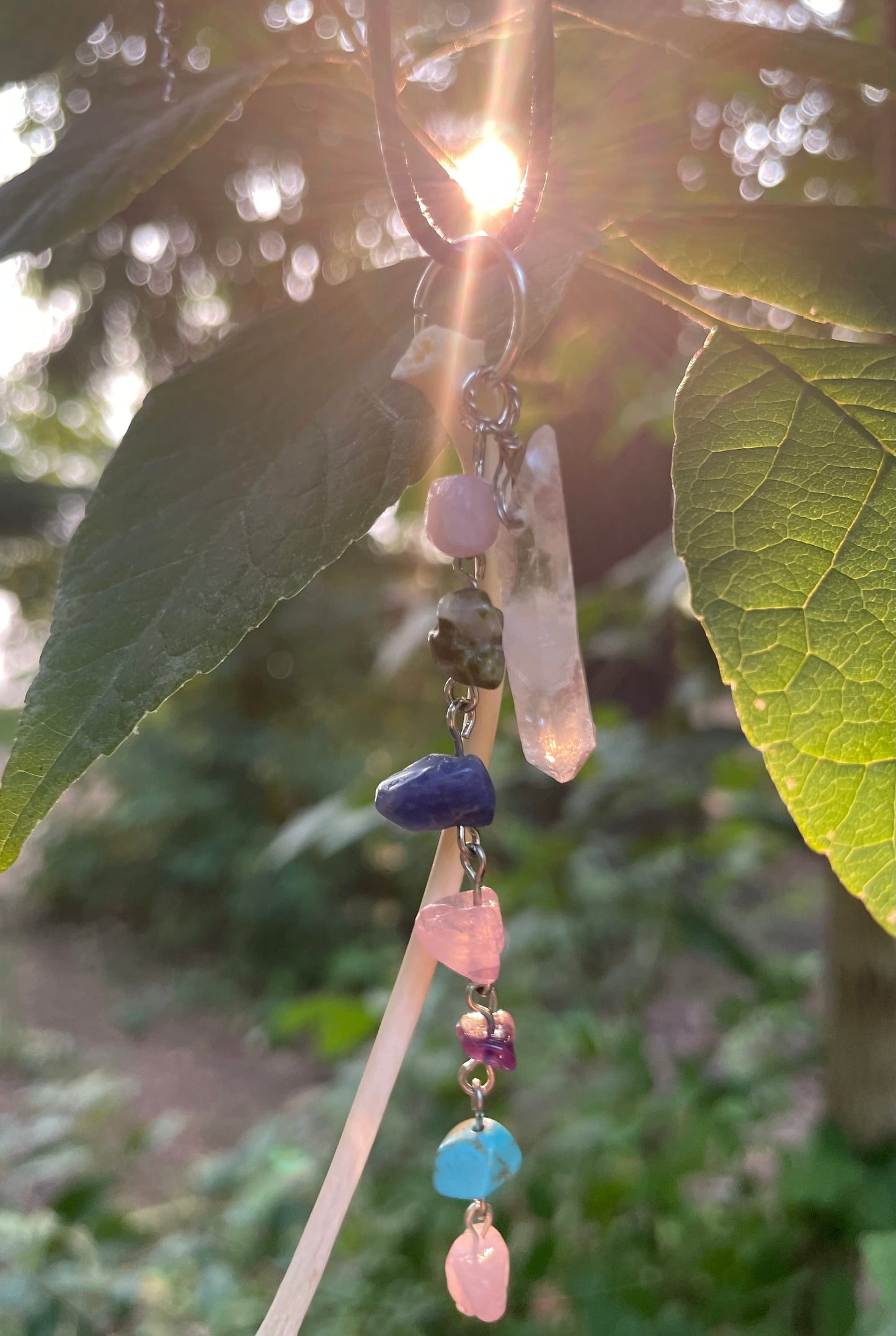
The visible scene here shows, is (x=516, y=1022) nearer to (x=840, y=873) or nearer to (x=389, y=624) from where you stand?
(x=840, y=873)

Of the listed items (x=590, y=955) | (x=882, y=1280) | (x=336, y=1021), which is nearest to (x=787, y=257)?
(x=882, y=1280)

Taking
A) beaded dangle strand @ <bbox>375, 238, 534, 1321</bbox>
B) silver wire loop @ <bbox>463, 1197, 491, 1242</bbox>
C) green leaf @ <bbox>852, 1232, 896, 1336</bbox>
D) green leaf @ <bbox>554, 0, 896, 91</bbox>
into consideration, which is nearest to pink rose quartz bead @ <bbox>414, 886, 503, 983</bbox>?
beaded dangle strand @ <bbox>375, 238, 534, 1321</bbox>

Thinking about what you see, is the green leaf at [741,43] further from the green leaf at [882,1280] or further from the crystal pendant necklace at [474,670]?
the green leaf at [882,1280]

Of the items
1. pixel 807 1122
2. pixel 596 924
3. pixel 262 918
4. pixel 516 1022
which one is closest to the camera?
pixel 516 1022

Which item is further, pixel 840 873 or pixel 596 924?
pixel 596 924

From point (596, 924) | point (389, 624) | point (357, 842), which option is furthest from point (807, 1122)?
point (389, 624)

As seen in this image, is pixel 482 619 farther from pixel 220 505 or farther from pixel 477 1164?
pixel 477 1164
